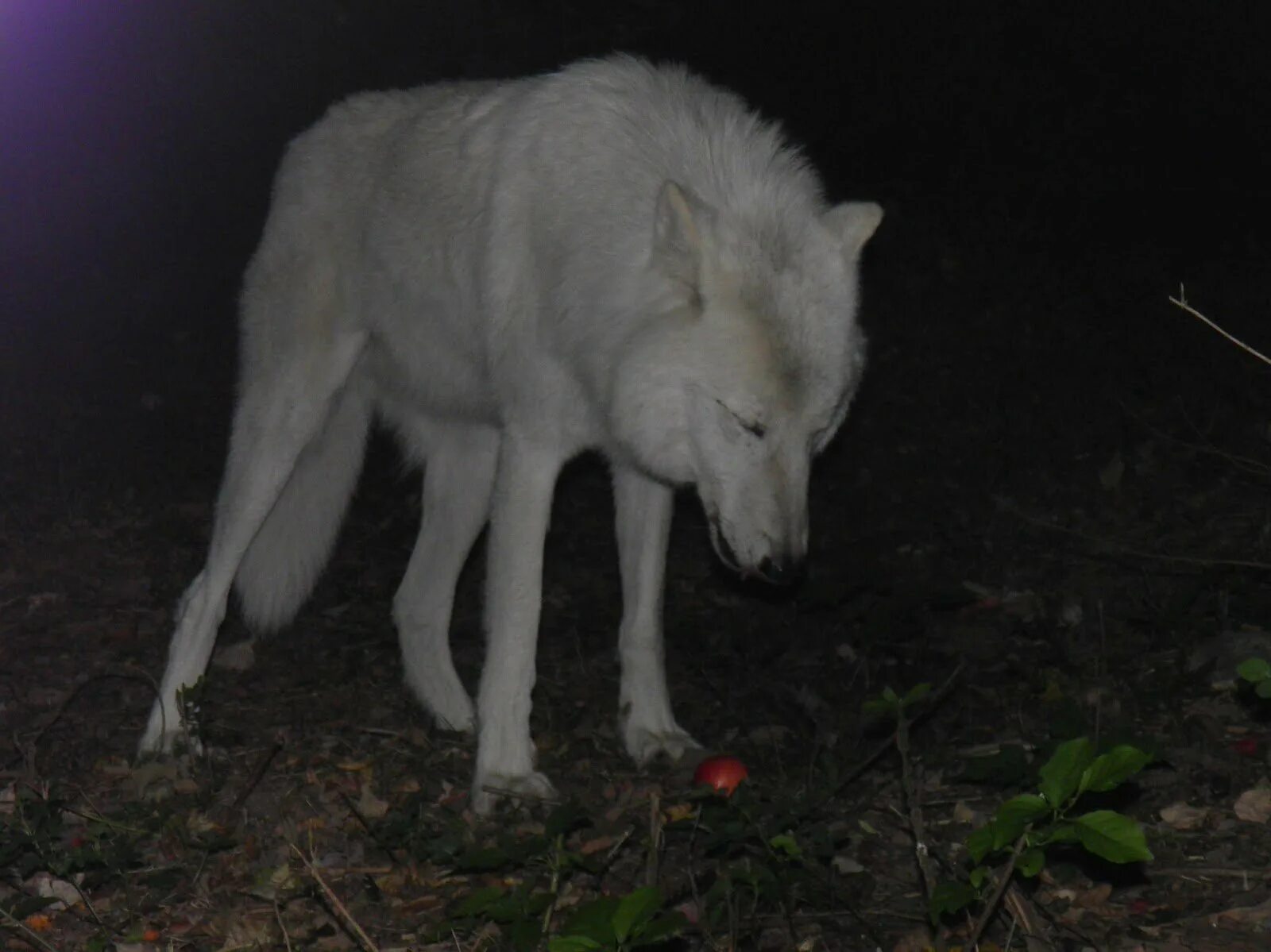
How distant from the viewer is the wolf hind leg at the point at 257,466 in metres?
5.10

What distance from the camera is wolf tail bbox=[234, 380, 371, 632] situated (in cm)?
557

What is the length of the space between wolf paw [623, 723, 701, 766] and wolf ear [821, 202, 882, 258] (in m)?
1.66

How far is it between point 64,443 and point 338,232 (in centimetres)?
419

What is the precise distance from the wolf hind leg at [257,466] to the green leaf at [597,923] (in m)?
3.02

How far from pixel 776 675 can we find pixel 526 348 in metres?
1.63

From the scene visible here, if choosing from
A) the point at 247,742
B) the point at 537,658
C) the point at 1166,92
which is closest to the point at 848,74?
the point at 1166,92

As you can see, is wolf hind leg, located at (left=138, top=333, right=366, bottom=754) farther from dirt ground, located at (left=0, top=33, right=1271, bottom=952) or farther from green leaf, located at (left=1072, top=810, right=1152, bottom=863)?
green leaf, located at (left=1072, top=810, right=1152, bottom=863)

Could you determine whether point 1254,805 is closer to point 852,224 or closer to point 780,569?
point 780,569

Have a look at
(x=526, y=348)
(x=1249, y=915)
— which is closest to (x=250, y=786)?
(x=526, y=348)

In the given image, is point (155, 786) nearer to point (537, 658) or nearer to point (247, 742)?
point (247, 742)

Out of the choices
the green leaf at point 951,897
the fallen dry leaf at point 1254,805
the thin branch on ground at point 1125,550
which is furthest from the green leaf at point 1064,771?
the thin branch on ground at point 1125,550

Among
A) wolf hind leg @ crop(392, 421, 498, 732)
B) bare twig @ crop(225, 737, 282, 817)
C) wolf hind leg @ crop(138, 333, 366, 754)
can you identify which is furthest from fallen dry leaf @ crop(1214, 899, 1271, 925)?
wolf hind leg @ crop(138, 333, 366, 754)

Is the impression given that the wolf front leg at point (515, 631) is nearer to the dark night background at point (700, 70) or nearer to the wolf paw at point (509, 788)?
the wolf paw at point (509, 788)

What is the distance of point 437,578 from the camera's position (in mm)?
5625
